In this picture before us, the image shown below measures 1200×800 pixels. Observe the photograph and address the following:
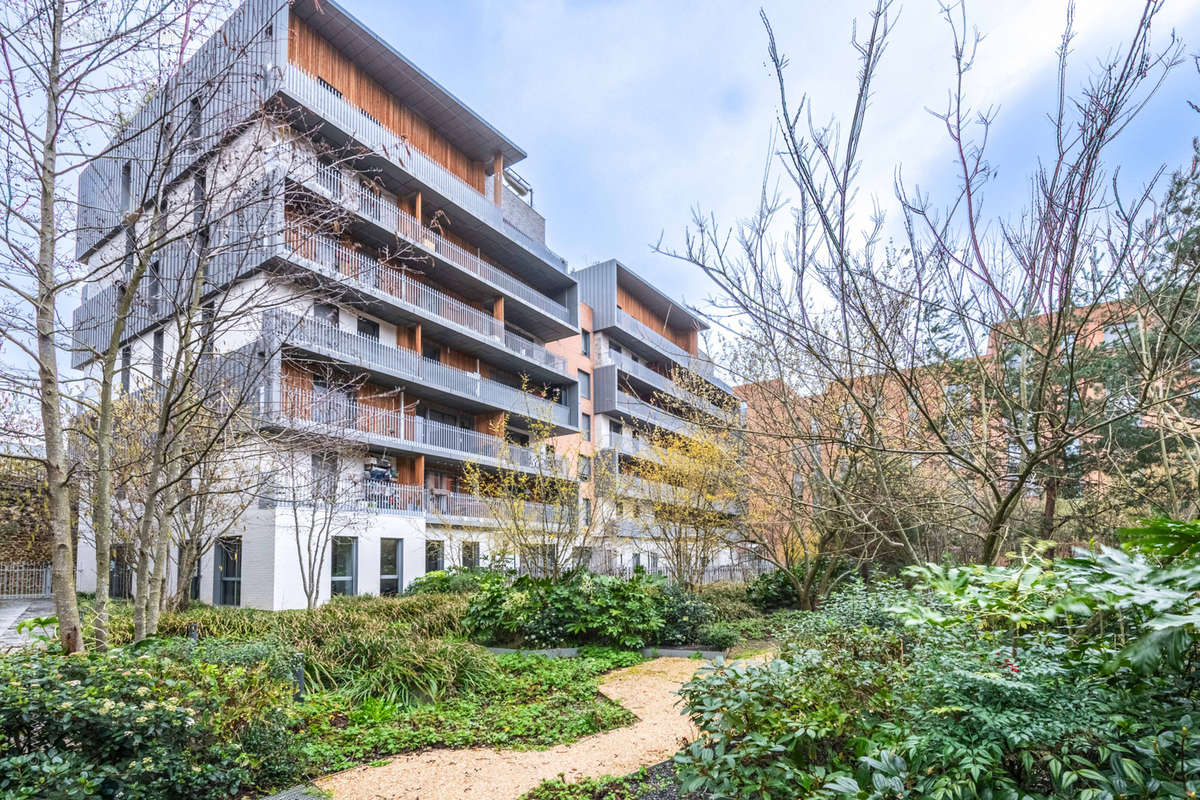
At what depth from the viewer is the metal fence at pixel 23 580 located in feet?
73.5

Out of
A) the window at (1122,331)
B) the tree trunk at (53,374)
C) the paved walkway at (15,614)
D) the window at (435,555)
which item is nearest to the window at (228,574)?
the paved walkway at (15,614)

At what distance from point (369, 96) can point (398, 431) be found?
1003 centimetres

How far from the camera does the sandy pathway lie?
459 centimetres

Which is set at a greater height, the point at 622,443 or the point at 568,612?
the point at 622,443

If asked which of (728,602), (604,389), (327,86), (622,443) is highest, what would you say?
(327,86)

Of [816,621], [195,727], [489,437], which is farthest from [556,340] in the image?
[195,727]

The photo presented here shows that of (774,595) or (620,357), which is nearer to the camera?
(774,595)

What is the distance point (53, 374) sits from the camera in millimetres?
4523

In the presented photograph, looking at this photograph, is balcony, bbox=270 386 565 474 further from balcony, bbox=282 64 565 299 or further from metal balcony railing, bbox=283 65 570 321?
balcony, bbox=282 64 565 299

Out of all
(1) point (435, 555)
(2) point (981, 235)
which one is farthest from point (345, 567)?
(2) point (981, 235)

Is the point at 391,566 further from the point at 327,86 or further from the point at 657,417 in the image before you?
the point at 327,86

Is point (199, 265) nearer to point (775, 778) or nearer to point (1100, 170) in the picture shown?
point (775, 778)

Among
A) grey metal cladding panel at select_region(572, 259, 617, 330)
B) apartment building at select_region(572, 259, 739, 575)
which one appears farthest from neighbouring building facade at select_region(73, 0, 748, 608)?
grey metal cladding panel at select_region(572, 259, 617, 330)

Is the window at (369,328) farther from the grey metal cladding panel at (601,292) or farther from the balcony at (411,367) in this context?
the grey metal cladding panel at (601,292)
